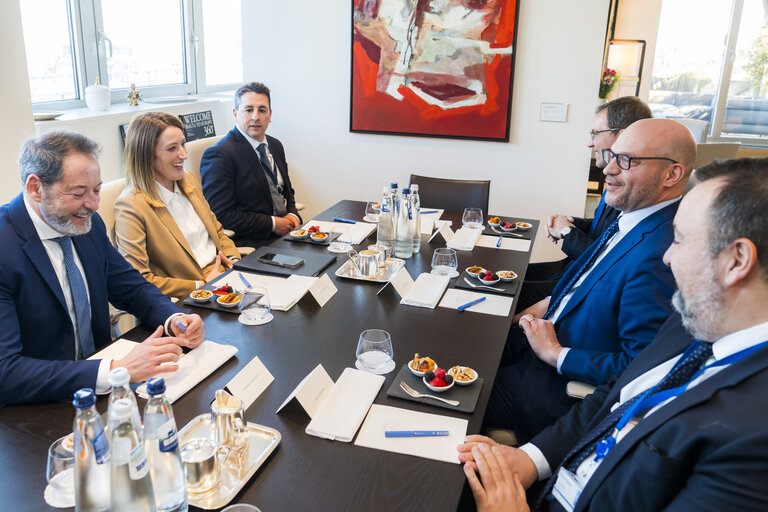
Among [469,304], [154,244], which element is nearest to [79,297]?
[154,244]

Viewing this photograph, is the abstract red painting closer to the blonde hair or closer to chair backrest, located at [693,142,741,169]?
the blonde hair

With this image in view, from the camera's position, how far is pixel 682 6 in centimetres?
760

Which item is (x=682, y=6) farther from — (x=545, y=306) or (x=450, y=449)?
(x=450, y=449)

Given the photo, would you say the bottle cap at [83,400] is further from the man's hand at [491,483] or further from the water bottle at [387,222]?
the water bottle at [387,222]

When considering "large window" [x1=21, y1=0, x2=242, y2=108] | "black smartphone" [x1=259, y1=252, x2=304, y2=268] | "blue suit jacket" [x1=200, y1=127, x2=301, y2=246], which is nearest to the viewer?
"black smartphone" [x1=259, y1=252, x2=304, y2=268]

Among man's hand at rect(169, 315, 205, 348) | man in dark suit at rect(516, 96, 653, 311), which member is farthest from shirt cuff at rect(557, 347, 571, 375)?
man's hand at rect(169, 315, 205, 348)

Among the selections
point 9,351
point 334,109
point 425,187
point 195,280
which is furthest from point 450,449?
point 334,109

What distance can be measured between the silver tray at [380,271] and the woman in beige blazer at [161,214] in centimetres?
62

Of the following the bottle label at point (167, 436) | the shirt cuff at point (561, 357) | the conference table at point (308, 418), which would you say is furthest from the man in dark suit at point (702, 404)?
the bottle label at point (167, 436)

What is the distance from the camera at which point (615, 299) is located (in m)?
1.81

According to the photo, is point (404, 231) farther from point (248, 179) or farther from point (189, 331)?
point (248, 179)

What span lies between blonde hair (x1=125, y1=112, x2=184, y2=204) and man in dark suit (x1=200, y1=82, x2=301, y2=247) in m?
0.74

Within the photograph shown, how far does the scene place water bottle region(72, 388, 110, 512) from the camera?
930mm

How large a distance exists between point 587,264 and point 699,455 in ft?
3.95
